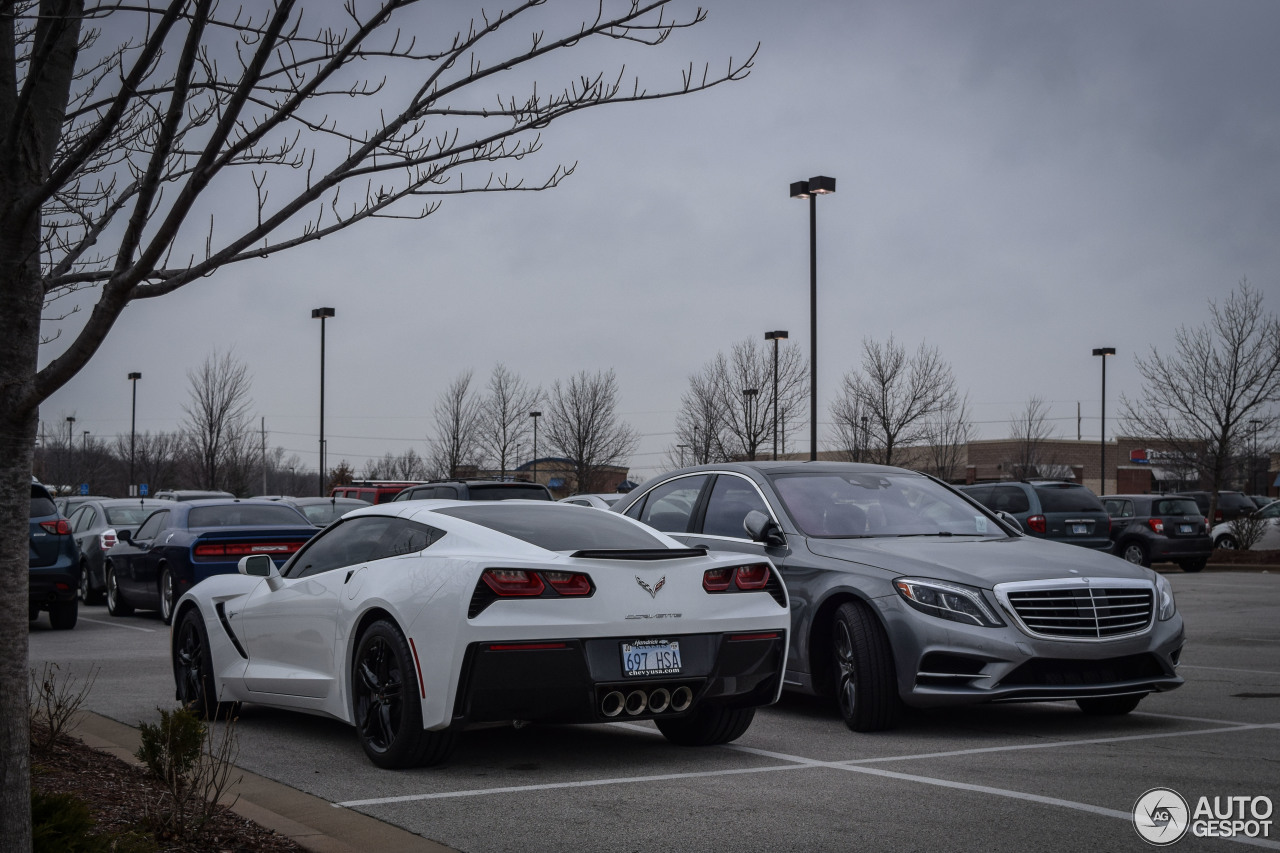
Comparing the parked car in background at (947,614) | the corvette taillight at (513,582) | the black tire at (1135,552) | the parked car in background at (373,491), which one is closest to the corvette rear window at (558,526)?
the corvette taillight at (513,582)

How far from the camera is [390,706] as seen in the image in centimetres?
701

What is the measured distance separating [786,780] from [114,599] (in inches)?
557

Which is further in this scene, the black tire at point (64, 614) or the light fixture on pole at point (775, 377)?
the light fixture on pole at point (775, 377)

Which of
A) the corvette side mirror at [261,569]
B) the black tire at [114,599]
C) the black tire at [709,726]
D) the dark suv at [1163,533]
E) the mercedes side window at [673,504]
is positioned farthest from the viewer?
the dark suv at [1163,533]

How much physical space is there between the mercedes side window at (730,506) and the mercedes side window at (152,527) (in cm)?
937

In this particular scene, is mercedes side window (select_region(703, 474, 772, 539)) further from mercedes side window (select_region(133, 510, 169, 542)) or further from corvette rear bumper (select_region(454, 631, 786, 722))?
mercedes side window (select_region(133, 510, 169, 542))

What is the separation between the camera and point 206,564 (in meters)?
15.1

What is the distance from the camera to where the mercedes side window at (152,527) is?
56.2ft

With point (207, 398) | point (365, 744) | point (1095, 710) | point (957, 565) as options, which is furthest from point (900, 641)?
point (207, 398)

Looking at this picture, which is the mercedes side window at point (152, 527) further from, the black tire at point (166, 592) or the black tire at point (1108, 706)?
the black tire at point (1108, 706)

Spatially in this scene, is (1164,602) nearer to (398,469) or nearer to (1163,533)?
(1163,533)

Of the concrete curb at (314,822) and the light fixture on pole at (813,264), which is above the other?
the light fixture on pole at (813,264)

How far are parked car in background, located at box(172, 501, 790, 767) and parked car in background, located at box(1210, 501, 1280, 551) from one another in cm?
2839

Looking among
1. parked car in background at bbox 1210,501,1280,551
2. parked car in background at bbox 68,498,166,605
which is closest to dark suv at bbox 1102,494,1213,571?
parked car in background at bbox 1210,501,1280,551
